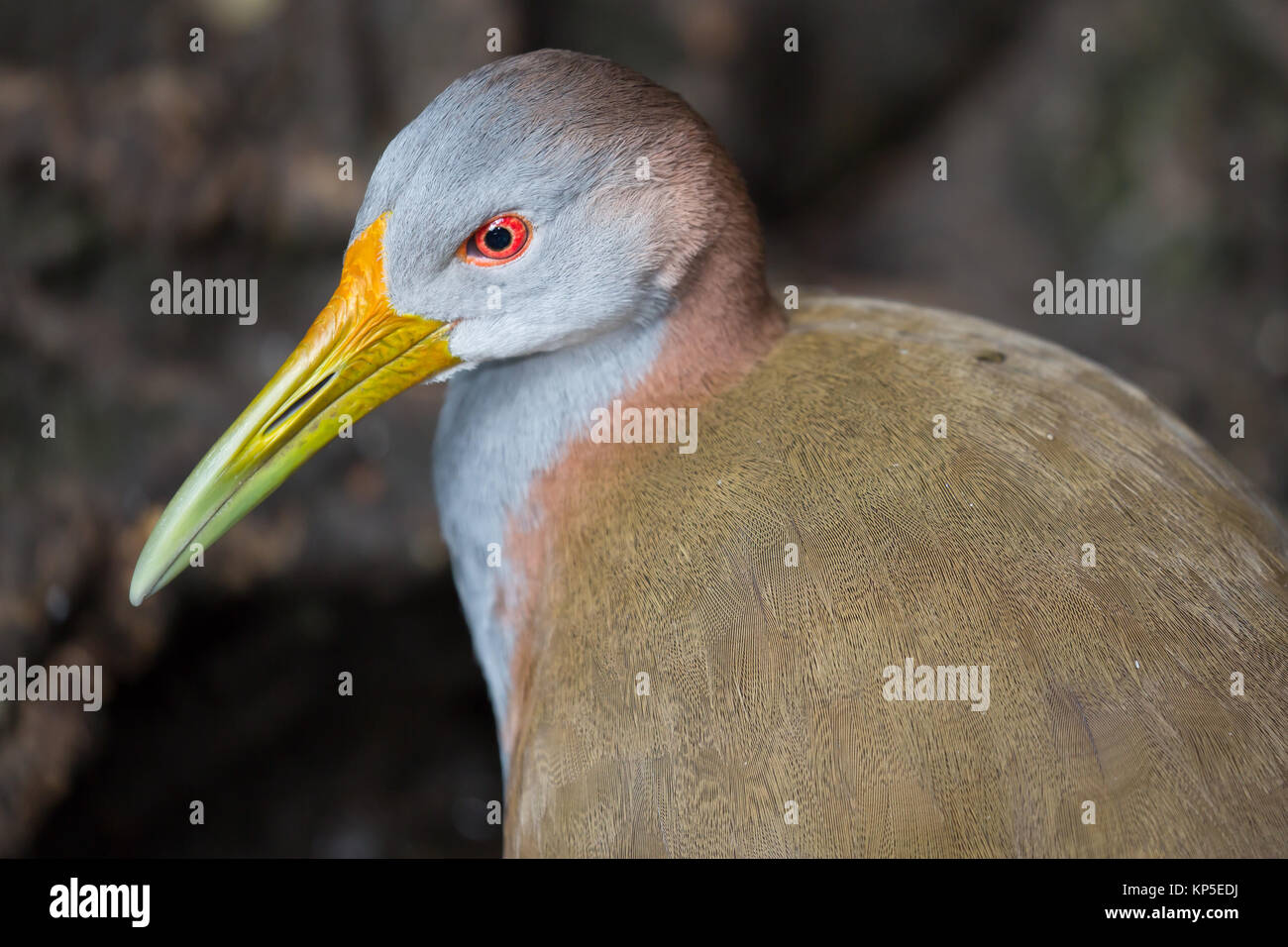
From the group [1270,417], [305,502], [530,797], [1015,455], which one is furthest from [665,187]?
[1270,417]

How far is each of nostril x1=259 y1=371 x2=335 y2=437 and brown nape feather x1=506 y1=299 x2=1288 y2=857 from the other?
16.0 inches

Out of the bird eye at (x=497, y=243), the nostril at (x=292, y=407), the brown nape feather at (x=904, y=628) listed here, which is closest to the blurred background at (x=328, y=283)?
the nostril at (x=292, y=407)

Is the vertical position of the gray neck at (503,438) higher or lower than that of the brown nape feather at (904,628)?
higher

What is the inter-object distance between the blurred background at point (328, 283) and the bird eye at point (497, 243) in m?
1.56

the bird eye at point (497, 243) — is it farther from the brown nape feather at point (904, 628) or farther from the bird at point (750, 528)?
the brown nape feather at point (904, 628)

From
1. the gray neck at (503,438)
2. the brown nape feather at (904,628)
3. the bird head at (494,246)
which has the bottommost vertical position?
the brown nape feather at (904,628)

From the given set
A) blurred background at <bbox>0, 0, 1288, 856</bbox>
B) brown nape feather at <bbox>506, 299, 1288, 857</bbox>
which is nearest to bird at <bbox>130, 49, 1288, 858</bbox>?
brown nape feather at <bbox>506, 299, 1288, 857</bbox>

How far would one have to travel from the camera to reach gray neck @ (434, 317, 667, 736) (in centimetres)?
200

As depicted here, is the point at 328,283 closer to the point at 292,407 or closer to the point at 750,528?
the point at 292,407

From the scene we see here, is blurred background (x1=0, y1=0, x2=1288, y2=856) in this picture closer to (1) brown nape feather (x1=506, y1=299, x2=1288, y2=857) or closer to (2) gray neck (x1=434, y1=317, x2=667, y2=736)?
(2) gray neck (x1=434, y1=317, x2=667, y2=736)

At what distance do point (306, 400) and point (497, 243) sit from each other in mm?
403

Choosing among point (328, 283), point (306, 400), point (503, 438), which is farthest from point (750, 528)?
point (328, 283)

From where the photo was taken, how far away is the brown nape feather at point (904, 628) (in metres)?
1.52
